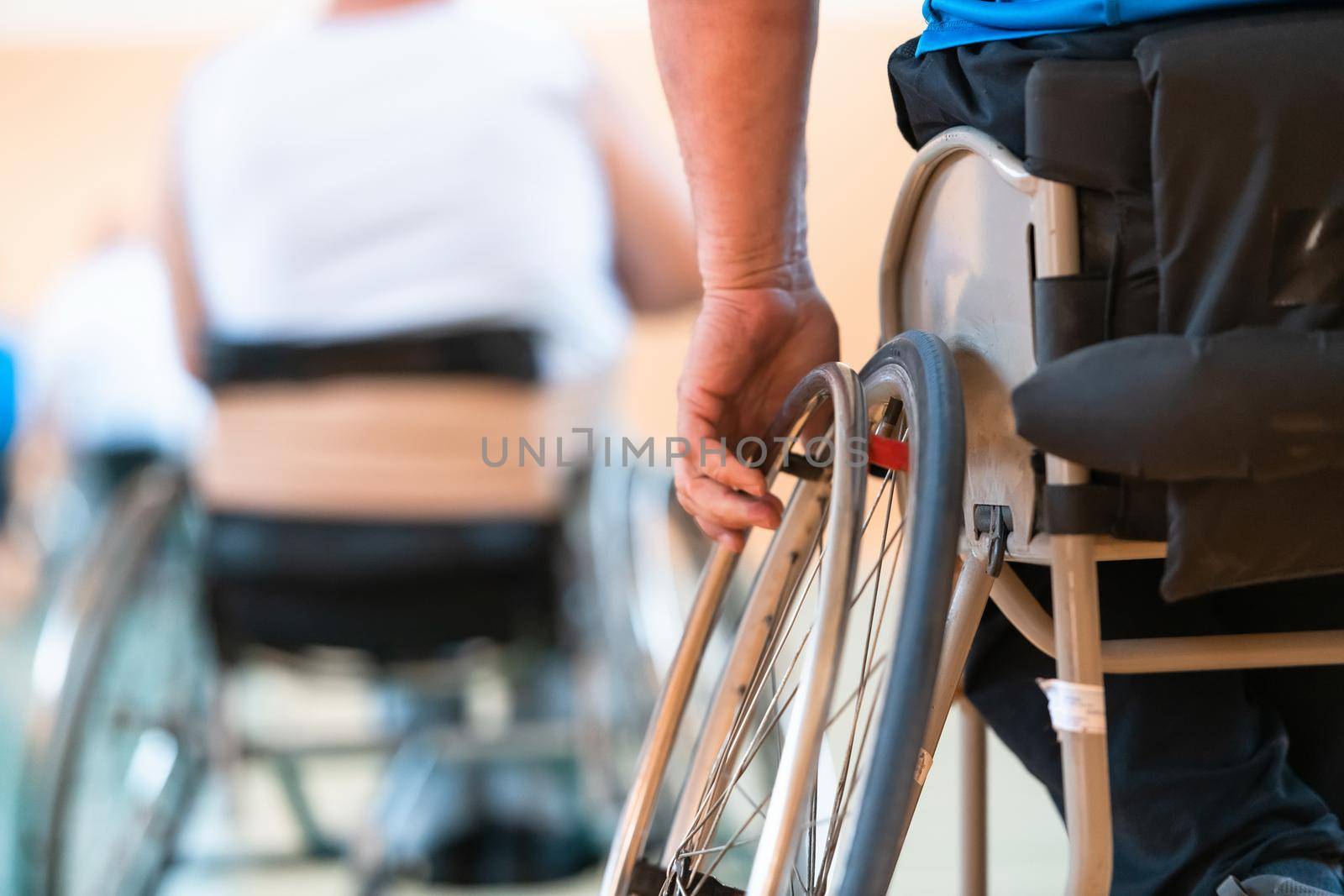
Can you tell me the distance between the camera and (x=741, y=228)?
0.86m

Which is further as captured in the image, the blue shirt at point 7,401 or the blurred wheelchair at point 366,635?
the blue shirt at point 7,401

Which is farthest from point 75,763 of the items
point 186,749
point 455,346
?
point 455,346

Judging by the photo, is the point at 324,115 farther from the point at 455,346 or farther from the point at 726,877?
the point at 726,877

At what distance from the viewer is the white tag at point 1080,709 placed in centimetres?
60

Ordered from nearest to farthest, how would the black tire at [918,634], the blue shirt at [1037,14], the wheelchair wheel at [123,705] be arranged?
the black tire at [918,634]
the blue shirt at [1037,14]
the wheelchair wheel at [123,705]

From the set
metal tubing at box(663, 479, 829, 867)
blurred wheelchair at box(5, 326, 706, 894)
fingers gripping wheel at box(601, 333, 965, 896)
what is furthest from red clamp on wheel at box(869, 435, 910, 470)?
blurred wheelchair at box(5, 326, 706, 894)

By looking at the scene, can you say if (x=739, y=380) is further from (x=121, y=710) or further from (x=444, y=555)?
(x=121, y=710)

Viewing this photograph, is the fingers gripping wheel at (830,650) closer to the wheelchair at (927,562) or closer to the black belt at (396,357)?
the wheelchair at (927,562)

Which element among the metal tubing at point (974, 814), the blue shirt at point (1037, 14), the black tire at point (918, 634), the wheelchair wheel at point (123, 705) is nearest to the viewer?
the black tire at point (918, 634)

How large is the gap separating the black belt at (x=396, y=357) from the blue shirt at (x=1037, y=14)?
3.14 ft

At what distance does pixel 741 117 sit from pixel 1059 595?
13.9 inches

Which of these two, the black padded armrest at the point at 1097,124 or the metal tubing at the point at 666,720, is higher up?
the black padded armrest at the point at 1097,124

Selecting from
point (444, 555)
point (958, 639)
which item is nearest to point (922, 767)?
point (958, 639)

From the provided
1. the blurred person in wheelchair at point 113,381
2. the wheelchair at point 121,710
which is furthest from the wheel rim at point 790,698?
the blurred person in wheelchair at point 113,381
